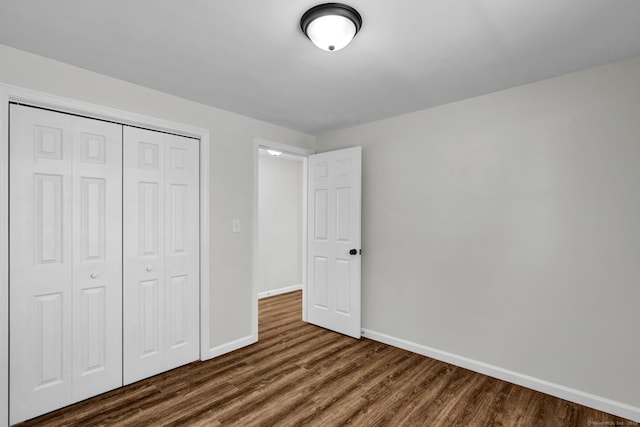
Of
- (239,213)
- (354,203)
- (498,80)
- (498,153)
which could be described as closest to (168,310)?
(239,213)

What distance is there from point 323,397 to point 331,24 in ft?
8.22

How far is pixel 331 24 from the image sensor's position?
64.7 inches

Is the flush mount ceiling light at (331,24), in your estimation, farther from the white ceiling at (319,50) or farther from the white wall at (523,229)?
the white wall at (523,229)

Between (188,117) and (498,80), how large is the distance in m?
2.68

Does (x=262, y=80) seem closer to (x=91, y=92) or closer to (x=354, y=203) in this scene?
(x=91, y=92)

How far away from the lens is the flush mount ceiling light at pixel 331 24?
1.59m

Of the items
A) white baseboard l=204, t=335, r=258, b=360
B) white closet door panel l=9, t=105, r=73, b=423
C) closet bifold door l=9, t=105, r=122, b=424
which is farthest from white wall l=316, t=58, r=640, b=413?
white closet door panel l=9, t=105, r=73, b=423

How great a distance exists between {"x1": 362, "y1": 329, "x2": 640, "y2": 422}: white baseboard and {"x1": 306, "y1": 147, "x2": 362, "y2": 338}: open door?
59 centimetres

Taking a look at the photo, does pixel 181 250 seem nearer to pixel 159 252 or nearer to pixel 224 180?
pixel 159 252

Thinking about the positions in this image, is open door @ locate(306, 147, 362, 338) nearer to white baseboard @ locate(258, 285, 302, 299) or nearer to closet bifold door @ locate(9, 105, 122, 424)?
white baseboard @ locate(258, 285, 302, 299)

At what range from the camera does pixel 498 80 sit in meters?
2.48

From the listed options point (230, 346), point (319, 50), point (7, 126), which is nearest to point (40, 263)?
point (7, 126)

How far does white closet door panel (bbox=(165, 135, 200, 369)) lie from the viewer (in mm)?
2799

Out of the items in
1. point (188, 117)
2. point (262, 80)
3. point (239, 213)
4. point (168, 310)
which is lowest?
point (168, 310)
